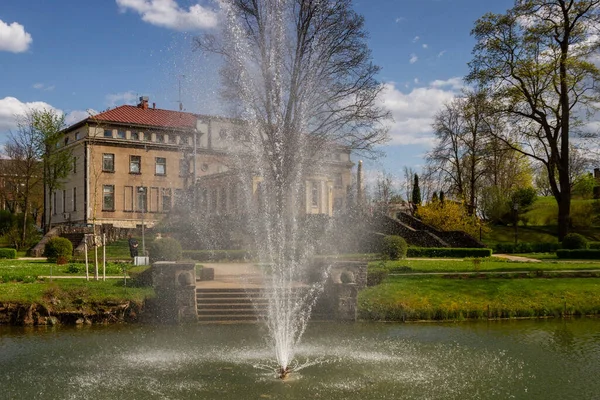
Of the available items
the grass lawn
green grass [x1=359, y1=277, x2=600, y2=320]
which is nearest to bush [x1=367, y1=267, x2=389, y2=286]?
green grass [x1=359, y1=277, x2=600, y2=320]

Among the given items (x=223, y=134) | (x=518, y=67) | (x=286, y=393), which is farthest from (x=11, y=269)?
(x=518, y=67)

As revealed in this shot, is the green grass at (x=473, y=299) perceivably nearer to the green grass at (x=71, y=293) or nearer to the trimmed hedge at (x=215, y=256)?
the green grass at (x=71, y=293)

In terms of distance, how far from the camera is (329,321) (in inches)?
697

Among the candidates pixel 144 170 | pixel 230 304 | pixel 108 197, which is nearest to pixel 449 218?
pixel 230 304

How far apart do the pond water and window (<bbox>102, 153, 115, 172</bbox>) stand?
39.2 m

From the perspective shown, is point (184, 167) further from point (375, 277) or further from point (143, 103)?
point (375, 277)

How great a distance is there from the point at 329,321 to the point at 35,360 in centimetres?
850

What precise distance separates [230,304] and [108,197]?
39.7 m

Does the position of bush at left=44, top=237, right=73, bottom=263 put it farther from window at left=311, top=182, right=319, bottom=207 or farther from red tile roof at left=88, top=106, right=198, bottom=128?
window at left=311, top=182, right=319, bottom=207

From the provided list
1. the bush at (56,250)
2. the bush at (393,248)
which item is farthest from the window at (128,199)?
the bush at (393,248)

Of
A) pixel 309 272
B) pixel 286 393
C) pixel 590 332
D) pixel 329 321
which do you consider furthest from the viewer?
pixel 309 272

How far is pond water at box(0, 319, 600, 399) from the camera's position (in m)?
10.1

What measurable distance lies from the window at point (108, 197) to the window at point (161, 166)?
4.59m

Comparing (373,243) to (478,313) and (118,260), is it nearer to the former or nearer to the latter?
(118,260)
